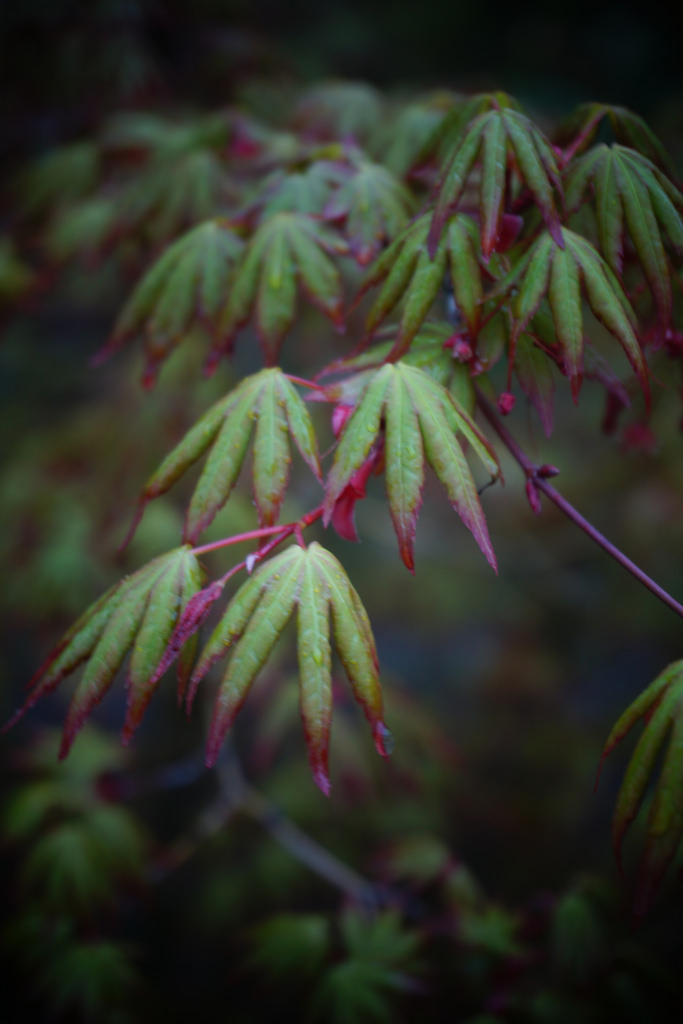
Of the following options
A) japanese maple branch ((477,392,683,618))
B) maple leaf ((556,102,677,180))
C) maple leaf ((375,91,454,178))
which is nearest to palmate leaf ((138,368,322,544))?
japanese maple branch ((477,392,683,618))

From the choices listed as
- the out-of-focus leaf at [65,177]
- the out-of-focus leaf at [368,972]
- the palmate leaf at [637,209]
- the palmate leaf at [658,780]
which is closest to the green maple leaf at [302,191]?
the palmate leaf at [637,209]

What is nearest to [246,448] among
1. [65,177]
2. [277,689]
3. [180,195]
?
[180,195]

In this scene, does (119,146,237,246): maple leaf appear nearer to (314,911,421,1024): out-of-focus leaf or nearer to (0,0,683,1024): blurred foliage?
(0,0,683,1024): blurred foliage

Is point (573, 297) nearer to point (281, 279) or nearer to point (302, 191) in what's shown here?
point (281, 279)

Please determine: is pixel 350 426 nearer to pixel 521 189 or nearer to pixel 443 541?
pixel 521 189

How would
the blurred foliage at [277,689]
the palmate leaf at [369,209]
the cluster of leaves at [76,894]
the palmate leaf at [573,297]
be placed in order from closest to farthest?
the palmate leaf at [573,297] < the palmate leaf at [369,209] < the blurred foliage at [277,689] < the cluster of leaves at [76,894]

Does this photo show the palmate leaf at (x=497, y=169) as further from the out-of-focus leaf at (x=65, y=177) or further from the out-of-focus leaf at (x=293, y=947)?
the out-of-focus leaf at (x=293, y=947)

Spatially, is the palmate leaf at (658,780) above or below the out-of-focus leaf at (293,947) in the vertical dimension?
above
